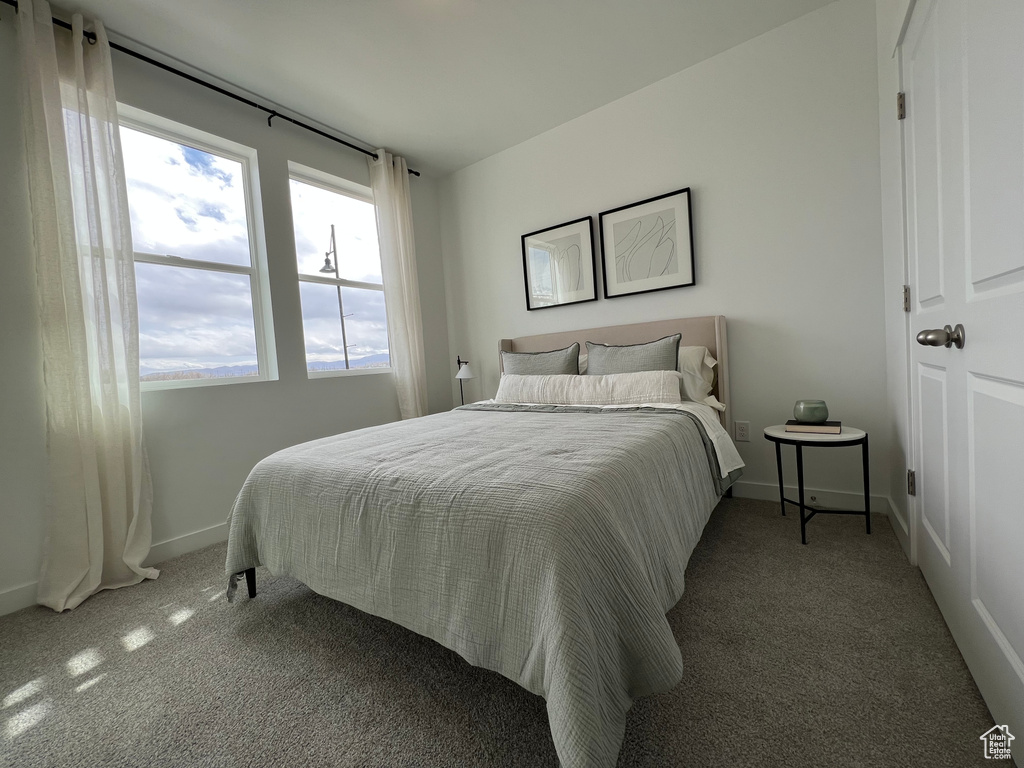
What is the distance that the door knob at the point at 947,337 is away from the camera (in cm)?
112

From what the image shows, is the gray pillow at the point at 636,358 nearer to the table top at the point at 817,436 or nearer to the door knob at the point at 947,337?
the table top at the point at 817,436

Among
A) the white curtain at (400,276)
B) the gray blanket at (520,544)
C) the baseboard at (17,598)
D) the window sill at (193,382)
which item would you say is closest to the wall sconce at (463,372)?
the white curtain at (400,276)

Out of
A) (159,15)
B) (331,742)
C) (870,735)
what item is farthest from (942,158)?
(159,15)

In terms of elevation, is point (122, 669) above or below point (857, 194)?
below

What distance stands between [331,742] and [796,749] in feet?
3.65

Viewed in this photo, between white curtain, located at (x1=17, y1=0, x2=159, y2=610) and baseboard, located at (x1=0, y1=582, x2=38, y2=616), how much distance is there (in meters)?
0.05

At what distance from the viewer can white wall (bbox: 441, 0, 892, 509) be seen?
2.26 m

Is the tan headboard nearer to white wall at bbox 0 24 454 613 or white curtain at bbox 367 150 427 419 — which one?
white curtain at bbox 367 150 427 419

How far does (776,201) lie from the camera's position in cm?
248

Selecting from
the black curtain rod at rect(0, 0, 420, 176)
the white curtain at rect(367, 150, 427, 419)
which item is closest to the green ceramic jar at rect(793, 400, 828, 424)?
the white curtain at rect(367, 150, 427, 419)

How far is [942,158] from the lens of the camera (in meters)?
1.26

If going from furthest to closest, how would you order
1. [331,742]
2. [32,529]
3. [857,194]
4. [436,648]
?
1. [857,194]
2. [32,529]
3. [436,648]
4. [331,742]

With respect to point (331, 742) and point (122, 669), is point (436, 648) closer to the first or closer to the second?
point (331, 742)

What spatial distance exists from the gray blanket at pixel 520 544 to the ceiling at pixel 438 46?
84.0 inches
